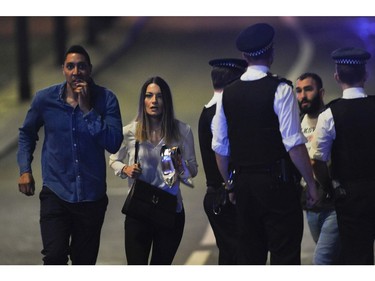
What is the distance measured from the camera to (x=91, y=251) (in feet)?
26.5

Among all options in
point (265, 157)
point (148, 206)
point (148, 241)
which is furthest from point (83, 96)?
point (265, 157)

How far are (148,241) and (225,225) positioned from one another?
55cm

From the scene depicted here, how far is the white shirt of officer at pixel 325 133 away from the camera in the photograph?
7.76 m

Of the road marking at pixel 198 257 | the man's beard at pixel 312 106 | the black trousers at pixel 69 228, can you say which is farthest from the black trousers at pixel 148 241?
the man's beard at pixel 312 106

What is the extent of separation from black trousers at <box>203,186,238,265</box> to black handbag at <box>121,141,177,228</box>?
326 mm

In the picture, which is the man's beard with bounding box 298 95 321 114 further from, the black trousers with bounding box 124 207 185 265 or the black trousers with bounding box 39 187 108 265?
the black trousers with bounding box 39 187 108 265

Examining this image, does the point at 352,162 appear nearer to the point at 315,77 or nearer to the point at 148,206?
the point at 315,77

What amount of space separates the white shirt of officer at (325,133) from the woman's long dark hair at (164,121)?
0.96 metres

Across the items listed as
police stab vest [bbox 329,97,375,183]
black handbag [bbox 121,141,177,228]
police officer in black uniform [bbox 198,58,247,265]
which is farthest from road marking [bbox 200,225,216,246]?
police stab vest [bbox 329,97,375,183]

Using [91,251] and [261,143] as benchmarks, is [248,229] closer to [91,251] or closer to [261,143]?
[261,143]

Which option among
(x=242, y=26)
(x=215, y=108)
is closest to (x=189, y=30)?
(x=242, y=26)

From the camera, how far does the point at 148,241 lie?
799 centimetres

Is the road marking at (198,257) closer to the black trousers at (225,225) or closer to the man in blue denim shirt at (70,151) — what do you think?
the black trousers at (225,225)
